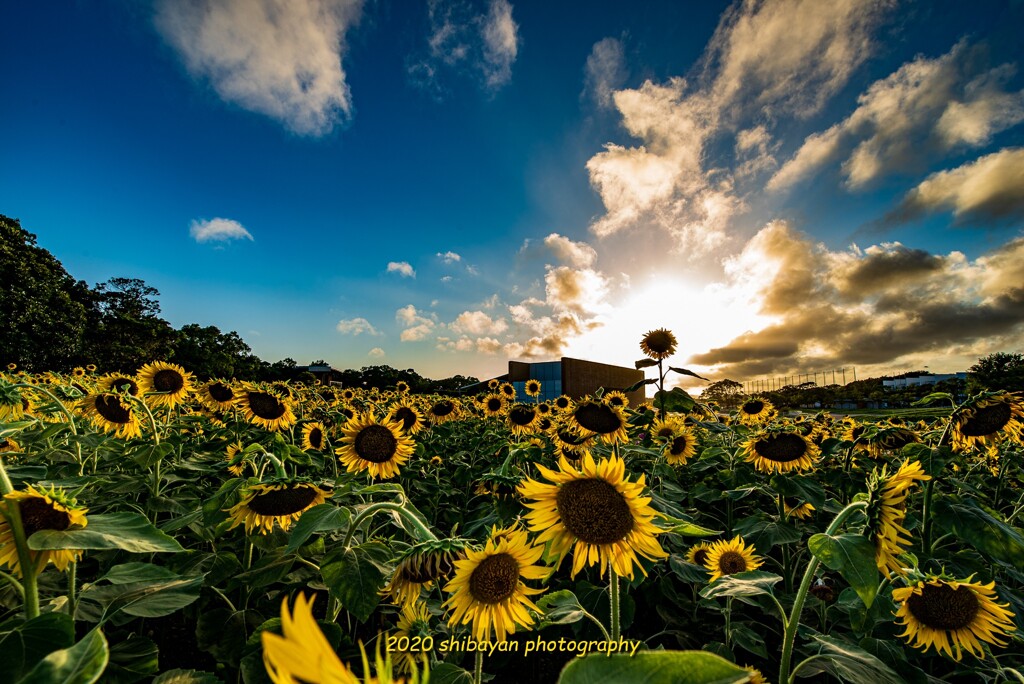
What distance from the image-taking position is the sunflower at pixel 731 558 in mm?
2898

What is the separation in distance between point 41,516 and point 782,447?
4.69 m

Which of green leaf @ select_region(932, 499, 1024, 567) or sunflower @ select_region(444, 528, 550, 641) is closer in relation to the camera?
sunflower @ select_region(444, 528, 550, 641)

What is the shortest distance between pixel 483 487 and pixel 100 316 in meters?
47.2

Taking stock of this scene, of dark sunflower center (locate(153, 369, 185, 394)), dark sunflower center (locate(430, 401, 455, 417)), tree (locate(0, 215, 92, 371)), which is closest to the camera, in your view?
dark sunflower center (locate(153, 369, 185, 394))

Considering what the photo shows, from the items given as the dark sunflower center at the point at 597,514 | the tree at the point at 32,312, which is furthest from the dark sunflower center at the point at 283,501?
the tree at the point at 32,312

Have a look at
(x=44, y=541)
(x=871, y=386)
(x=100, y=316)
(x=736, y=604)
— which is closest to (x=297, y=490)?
(x=44, y=541)

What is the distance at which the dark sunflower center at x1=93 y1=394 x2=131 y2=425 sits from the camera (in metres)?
3.64

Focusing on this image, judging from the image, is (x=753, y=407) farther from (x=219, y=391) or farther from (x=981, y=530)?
(x=219, y=391)

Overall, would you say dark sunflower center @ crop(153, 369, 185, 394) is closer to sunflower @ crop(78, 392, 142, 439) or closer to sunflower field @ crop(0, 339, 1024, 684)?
sunflower field @ crop(0, 339, 1024, 684)

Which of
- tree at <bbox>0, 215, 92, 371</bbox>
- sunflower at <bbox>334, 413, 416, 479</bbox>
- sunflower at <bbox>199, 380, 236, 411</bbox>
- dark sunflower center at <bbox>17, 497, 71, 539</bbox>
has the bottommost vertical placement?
dark sunflower center at <bbox>17, 497, 71, 539</bbox>

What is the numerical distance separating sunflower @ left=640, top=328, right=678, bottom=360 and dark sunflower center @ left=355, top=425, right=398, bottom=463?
9.13ft

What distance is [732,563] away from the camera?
2.92m

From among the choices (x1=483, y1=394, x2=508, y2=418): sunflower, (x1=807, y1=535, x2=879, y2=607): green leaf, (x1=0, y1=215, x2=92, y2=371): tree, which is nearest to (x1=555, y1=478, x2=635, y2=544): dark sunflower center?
(x1=807, y1=535, x2=879, y2=607): green leaf

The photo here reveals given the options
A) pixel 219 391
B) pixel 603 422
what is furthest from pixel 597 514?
pixel 219 391
